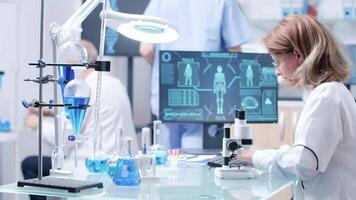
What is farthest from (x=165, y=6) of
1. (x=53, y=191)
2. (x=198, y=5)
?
(x=53, y=191)

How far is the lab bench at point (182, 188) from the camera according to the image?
1.74 meters

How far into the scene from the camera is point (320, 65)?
2018 millimetres

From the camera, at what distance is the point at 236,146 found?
→ 2090 mm

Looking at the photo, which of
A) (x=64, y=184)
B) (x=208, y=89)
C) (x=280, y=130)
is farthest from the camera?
(x=280, y=130)

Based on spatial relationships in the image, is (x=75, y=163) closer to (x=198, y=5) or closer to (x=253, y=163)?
(x=253, y=163)

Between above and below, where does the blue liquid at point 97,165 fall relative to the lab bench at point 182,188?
above

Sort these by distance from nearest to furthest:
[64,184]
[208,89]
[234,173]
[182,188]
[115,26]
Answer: [64,184]
[182,188]
[234,173]
[115,26]
[208,89]

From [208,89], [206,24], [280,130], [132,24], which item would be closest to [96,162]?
[132,24]

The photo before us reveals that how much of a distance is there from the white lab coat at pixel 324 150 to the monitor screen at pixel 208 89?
91cm

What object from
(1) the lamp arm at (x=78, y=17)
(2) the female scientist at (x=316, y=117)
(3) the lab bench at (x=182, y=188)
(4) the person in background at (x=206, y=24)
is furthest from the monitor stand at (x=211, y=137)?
(1) the lamp arm at (x=78, y=17)

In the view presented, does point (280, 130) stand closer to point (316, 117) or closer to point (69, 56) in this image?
point (316, 117)

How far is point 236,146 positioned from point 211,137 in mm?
972

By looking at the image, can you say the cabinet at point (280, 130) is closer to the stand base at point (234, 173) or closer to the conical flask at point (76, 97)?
the stand base at point (234, 173)

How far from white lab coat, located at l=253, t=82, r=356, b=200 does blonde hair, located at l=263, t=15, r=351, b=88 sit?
64 millimetres
